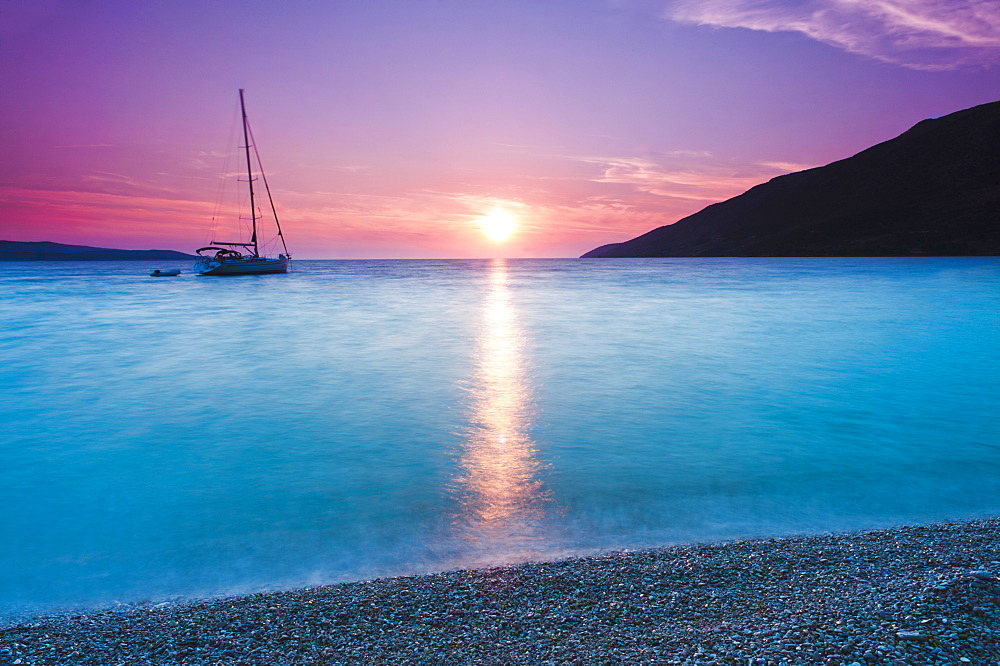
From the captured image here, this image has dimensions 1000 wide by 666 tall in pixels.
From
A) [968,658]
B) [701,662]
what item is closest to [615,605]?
[701,662]

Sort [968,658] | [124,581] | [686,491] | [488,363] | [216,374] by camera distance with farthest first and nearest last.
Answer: [488,363]
[216,374]
[686,491]
[124,581]
[968,658]

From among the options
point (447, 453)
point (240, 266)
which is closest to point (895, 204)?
point (240, 266)

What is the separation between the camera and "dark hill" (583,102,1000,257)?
112 meters

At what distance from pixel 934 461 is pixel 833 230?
155882 mm

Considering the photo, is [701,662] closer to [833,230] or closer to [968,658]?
[968,658]

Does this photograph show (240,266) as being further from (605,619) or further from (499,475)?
(605,619)

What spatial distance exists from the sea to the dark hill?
122 meters

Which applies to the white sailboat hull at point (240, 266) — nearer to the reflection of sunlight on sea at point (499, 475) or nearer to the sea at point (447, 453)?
the sea at point (447, 453)

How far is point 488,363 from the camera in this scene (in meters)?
13.5

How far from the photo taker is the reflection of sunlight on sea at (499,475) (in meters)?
4.41

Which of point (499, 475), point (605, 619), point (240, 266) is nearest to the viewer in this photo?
point (605, 619)

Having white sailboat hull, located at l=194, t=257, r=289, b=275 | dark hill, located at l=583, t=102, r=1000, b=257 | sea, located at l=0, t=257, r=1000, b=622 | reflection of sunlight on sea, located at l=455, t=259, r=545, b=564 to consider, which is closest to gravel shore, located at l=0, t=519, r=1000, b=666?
sea, located at l=0, t=257, r=1000, b=622

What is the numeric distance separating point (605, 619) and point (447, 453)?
13.7ft

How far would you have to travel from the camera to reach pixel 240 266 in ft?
205
